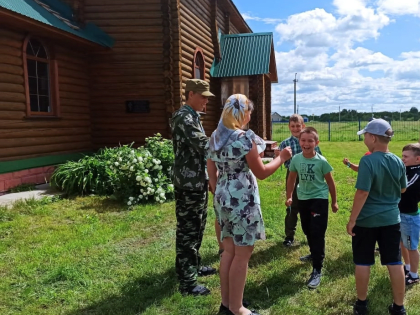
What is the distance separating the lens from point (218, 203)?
2.81 m

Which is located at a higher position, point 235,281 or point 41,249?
point 235,281

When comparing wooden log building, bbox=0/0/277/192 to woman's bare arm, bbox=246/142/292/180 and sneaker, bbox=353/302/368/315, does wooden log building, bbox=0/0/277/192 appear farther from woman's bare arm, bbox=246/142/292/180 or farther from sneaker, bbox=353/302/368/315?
sneaker, bbox=353/302/368/315

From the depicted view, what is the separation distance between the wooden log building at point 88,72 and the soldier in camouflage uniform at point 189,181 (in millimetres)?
5038

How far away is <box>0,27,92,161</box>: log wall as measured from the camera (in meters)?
7.30

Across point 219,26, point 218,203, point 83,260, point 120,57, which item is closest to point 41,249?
point 83,260

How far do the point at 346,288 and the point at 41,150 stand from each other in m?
7.06

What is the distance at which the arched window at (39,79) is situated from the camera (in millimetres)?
7889

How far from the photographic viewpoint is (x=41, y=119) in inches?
323

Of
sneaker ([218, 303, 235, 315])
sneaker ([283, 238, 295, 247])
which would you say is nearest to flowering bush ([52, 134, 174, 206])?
sneaker ([283, 238, 295, 247])

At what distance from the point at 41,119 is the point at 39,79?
Result: 3.08 ft

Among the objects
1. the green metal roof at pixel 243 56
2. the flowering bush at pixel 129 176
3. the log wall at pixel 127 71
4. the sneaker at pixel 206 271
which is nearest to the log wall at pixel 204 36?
the green metal roof at pixel 243 56

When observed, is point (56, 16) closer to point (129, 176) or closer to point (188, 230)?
point (129, 176)

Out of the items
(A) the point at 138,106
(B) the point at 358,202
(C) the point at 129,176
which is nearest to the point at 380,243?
(B) the point at 358,202

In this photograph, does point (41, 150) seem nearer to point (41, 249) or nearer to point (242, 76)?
point (41, 249)
